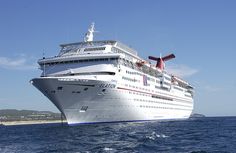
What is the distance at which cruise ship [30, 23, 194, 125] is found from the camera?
180ft

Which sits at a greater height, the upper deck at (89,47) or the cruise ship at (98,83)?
the upper deck at (89,47)

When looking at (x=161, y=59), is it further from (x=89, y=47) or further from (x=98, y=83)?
(x=98, y=83)

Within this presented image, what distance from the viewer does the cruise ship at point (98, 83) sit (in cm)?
5497

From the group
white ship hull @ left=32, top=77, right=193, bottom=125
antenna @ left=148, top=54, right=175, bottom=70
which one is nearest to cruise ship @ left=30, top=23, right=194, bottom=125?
white ship hull @ left=32, top=77, right=193, bottom=125

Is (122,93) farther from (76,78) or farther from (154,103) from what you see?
(154,103)

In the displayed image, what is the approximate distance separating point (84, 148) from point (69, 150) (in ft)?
4.42

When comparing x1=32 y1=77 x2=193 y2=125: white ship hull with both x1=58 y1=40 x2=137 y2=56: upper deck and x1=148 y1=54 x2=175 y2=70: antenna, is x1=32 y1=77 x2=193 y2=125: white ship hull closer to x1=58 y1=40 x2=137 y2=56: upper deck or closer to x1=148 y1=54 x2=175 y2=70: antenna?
x1=58 y1=40 x2=137 y2=56: upper deck

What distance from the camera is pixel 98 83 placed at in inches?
2186

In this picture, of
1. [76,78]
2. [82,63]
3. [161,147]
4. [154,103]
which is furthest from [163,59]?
[161,147]

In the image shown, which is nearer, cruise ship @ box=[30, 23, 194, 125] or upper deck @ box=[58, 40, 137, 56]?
cruise ship @ box=[30, 23, 194, 125]

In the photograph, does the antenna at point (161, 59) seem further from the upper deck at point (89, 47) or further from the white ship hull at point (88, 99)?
the white ship hull at point (88, 99)

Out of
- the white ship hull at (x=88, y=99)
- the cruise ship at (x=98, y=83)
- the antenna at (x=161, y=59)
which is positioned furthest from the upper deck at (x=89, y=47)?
the antenna at (x=161, y=59)

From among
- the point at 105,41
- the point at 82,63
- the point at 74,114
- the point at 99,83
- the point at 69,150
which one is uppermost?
the point at 105,41

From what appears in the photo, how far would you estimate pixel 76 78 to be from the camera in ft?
179
